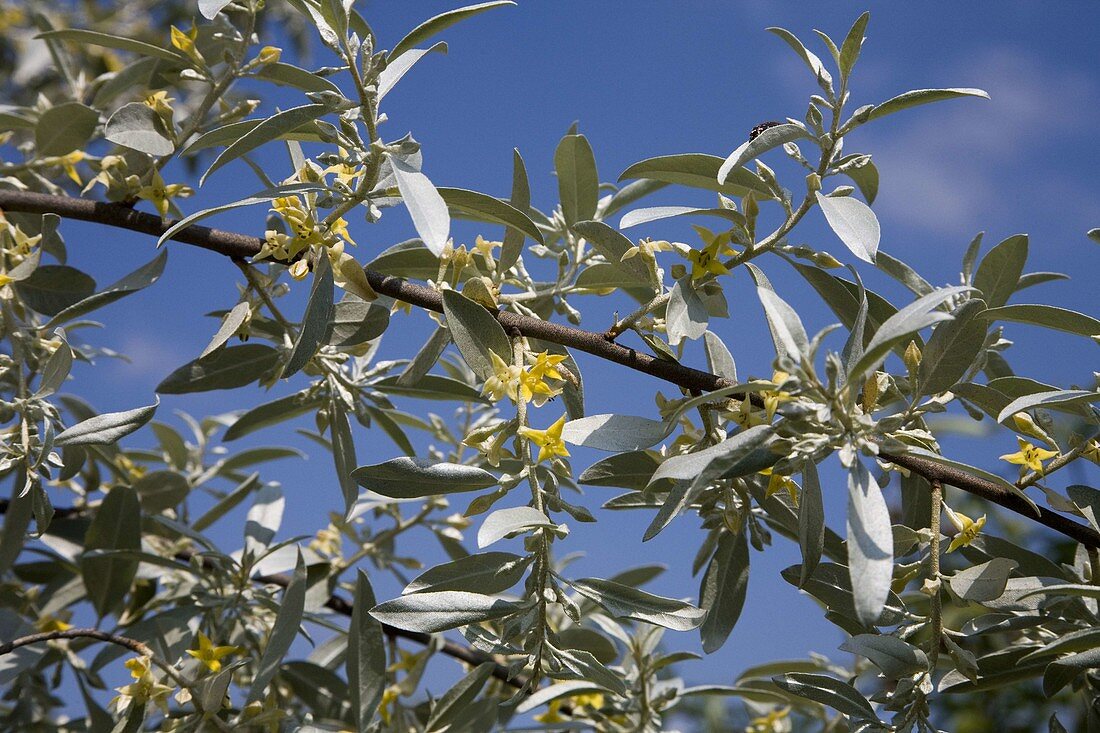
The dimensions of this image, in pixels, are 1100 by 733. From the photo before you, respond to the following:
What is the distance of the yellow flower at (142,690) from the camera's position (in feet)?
5.52

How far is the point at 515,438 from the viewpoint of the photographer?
4.49ft

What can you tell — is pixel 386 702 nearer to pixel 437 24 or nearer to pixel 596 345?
pixel 596 345

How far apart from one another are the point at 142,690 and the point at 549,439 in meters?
0.98

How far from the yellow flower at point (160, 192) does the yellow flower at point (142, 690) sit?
0.84 metres

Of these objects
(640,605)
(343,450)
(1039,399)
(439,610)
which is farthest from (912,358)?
(343,450)

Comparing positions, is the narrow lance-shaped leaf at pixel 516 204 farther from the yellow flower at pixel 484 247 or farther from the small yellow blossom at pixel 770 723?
the small yellow blossom at pixel 770 723

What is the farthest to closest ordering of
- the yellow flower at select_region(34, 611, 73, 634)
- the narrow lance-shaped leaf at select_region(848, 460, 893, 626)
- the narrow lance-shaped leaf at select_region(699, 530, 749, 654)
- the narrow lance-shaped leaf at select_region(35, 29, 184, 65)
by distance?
the yellow flower at select_region(34, 611, 73, 634) → the narrow lance-shaped leaf at select_region(35, 29, 184, 65) → the narrow lance-shaped leaf at select_region(699, 530, 749, 654) → the narrow lance-shaped leaf at select_region(848, 460, 893, 626)

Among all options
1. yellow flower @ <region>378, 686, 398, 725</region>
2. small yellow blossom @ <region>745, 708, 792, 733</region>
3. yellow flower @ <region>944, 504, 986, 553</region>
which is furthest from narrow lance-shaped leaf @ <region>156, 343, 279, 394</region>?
small yellow blossom @ <region>745, 708, 792, 733</region>

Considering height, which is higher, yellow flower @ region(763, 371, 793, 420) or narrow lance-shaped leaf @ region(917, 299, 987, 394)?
narrow lance-shaped leaf @ region(917, 299, 987, 394)

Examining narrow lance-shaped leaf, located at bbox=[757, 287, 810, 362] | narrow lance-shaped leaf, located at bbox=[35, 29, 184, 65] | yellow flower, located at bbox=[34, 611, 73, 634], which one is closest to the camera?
narrow lance-shaped leaf, located at bbox=[757, 287, 810, 362]

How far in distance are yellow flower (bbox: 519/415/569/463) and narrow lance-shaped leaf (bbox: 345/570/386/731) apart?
0.53 m

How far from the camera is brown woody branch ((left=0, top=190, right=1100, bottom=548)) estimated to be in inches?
54.2

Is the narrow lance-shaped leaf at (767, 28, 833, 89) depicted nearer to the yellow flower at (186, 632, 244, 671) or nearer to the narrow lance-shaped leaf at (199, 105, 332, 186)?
the narrow lance-shaped leaf at (199, 105, 332, 186)

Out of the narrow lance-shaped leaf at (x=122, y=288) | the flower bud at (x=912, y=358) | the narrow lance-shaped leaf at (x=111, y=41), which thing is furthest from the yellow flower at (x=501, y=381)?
Answer: the narrow lance-shaped leaf at (x=111, y=41)
